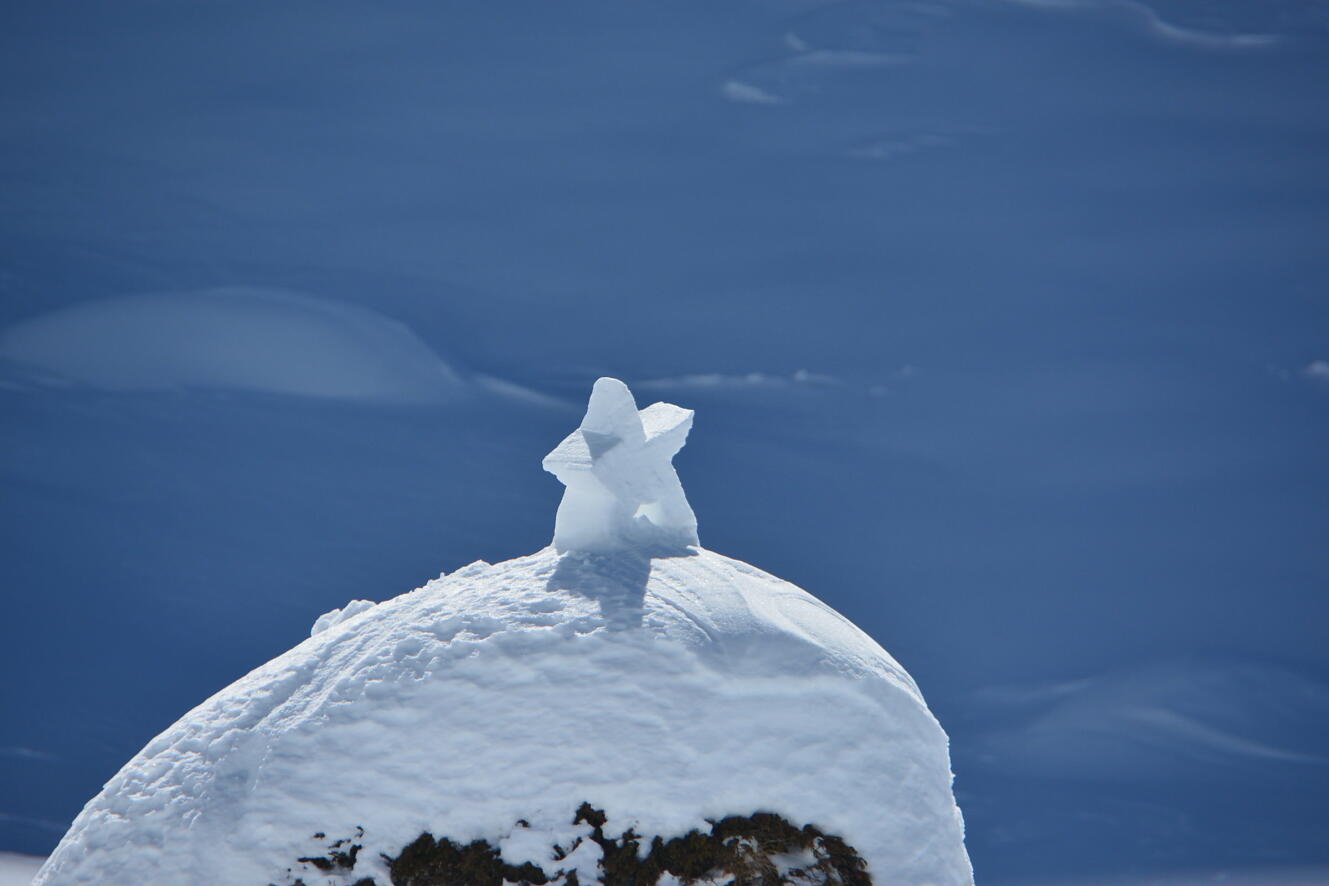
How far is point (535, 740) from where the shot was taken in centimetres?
491

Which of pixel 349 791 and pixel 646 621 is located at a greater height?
pixel 646 621

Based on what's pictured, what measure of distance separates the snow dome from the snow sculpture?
269mm

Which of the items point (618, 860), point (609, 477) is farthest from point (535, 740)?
point (609, 477)

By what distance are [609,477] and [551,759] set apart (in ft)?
4.30

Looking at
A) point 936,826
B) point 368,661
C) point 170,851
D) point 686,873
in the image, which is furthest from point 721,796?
point 170,851

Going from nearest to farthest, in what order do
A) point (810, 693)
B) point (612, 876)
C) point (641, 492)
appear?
point (612, 876)
point (810, 693)
point (641, 492)

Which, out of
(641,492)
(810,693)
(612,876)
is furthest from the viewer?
(641,492)

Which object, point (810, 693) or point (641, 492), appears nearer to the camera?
point (810, 693)

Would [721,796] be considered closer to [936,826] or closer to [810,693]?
[810,693]

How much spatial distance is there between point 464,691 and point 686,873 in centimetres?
103

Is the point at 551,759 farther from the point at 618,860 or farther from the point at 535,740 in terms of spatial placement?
the point at 618,860

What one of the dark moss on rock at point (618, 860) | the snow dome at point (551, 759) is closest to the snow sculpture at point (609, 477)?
the snow dome at point (551, 759)

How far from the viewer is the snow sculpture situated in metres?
5.77

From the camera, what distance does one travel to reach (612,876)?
15.8ft
